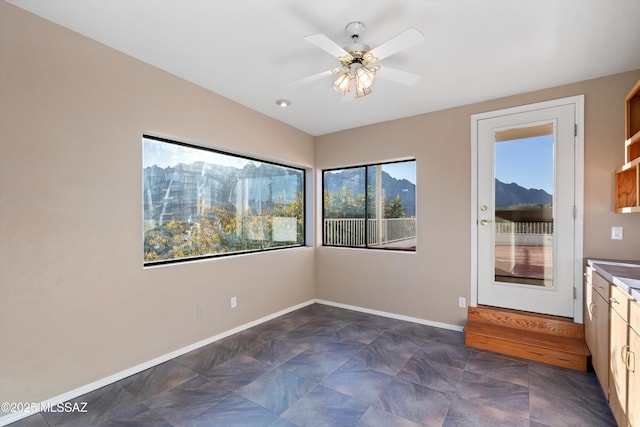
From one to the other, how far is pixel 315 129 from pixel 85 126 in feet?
9.20

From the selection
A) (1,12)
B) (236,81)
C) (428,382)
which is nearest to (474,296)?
(428,382)

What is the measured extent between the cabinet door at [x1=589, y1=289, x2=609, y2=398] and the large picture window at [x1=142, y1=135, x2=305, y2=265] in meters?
3.33

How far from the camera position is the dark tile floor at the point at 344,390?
1969 mm

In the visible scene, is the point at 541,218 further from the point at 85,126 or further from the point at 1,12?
the point at 1,12

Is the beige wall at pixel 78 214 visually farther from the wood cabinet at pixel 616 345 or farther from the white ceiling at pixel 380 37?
the wood cabinet at pixel 616 345

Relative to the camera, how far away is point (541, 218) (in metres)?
3.03

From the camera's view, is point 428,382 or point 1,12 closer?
point 1,12

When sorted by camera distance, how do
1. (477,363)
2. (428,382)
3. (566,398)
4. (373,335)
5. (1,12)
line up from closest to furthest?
(1,12) → (566,398) → (428,382) → (477,363) → (373,335)

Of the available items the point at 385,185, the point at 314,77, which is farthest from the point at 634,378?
the point at 385,185

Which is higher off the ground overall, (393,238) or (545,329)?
(393,238)

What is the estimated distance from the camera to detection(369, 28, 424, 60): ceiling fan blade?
5.61 ft

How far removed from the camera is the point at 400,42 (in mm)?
1818

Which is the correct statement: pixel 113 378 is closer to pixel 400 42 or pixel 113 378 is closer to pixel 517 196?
pixel 400 42

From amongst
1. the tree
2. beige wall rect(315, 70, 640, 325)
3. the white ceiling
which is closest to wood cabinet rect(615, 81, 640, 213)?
beige wall rect(315, 70, 640, 325)
